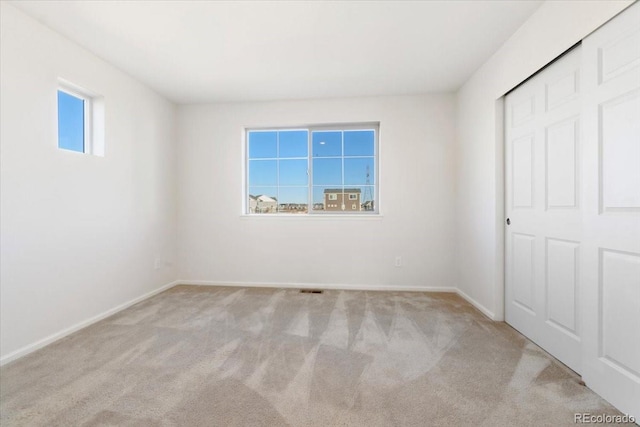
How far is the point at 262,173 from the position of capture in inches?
161

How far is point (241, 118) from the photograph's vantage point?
3947 millimetres

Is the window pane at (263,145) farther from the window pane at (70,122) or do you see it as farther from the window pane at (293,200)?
the window pane at (70,122)

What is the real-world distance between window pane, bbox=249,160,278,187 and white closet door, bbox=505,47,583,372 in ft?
9.08

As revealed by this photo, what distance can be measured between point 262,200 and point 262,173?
387 millimetres

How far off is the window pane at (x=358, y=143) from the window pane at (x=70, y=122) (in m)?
2.91

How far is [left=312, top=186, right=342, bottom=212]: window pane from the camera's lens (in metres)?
3.97

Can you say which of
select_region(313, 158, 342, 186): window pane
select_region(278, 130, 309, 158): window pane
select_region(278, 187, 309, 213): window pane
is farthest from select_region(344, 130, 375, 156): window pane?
select_region(278, 187, 309, 213): window pane

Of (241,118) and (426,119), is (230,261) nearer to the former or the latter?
(241,118)

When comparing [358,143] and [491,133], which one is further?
[358,143]

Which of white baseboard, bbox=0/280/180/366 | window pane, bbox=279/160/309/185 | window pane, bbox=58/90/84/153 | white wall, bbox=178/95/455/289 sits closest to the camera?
white baseboard, bbox=0/280/180/366

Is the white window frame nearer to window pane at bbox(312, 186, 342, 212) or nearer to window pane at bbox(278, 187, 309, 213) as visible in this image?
window pane at bbox(278, 187, 309, 213)

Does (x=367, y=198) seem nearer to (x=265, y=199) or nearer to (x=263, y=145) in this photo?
(x=265, y=199)

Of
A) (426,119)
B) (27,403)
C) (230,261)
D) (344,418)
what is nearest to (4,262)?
(27,403)

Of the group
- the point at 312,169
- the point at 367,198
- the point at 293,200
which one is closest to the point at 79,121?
the point at 293,200
